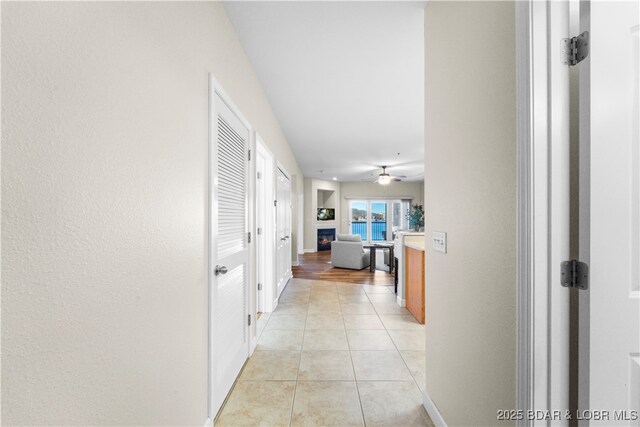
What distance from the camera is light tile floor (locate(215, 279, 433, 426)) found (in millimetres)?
1674

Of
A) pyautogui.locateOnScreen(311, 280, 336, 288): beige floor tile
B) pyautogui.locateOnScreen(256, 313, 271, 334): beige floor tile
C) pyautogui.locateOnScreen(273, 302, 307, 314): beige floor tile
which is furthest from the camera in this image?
pyautogui.locateOnScreen(311, 280, 336, 288): beige floor tile

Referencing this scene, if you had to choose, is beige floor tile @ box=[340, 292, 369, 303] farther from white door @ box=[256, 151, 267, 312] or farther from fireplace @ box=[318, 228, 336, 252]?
fireplace @ box=[318, 228, 336, 252]

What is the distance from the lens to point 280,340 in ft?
8.80

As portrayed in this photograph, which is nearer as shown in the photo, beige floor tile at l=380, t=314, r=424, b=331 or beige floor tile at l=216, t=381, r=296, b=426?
beige floor tile at l=216, t=381, r=296, b=426

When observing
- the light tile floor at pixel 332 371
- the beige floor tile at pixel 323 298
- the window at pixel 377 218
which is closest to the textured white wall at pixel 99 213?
the light tile floor at pixel 332 371

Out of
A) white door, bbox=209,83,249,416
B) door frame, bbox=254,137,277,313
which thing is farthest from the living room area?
white door, bbox=209,83,249,416

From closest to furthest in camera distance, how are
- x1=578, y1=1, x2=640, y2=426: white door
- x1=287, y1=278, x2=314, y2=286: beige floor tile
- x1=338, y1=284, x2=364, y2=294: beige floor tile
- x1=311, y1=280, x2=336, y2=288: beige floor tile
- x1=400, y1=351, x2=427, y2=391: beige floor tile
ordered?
x1=578, y1=1, x2=640, y2=426: white door
x1=400, y1=351, x2=427, y2=391: beige floor tile
x1=338, y1=284, x2=364, y2=294: beige floor tile
x1=311, y1=280, x2=336, y2=288: beige floor tile
x1=287, y1=278, x2=314, y2=286: beige floor tile

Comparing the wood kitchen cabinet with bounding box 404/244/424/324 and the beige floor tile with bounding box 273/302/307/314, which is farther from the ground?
the wood kitchen cabinet with bounding box 404/244/424/324

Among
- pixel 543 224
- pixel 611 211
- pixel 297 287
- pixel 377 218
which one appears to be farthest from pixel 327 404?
pixel 377 218

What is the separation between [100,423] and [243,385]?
53.0 inches

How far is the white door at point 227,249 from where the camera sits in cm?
157

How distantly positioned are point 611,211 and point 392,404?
1.62 meters

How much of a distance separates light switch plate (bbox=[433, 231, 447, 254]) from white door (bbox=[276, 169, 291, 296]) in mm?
2779

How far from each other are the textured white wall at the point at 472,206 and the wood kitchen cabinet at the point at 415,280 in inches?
62.5
